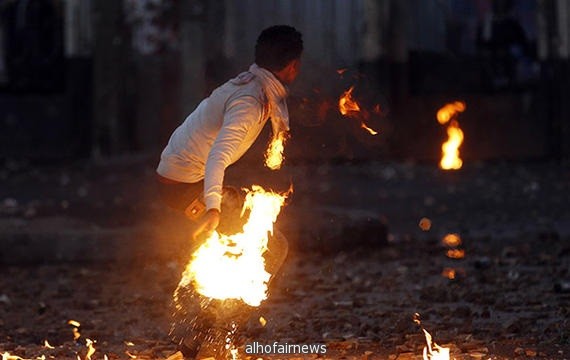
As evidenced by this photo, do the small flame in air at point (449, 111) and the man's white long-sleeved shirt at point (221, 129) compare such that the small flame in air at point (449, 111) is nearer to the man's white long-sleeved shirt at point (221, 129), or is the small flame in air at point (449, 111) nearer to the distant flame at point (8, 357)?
the man's white long-sleeved shirt at point (221, 129)

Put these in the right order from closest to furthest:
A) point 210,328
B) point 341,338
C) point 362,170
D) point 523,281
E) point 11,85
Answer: point 210,328 → point 341,338 → point 523,281 → point 362,170 → point 11,85

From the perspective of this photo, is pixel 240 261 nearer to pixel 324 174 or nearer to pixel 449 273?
pixel 449 273

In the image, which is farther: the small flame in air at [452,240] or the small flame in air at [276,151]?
the small flame in air at [452,240]

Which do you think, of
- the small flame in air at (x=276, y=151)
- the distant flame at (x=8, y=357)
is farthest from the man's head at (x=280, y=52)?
the distant flame at (x=8, y=357)

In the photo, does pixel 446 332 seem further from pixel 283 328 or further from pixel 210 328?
pixel 210 328

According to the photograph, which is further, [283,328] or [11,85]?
[11,85]

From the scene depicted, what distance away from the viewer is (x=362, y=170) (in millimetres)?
16906

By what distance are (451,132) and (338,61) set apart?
2081 mm

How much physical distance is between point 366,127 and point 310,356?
1.45 metres

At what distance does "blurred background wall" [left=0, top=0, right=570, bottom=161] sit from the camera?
57.4 feet

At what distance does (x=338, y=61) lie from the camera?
1711 cm

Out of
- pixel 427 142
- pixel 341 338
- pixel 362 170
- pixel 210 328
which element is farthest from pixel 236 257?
pixel 427 142

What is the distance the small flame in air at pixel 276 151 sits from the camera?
6.54 m

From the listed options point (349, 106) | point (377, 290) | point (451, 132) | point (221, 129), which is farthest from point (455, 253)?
point (451, 132)
